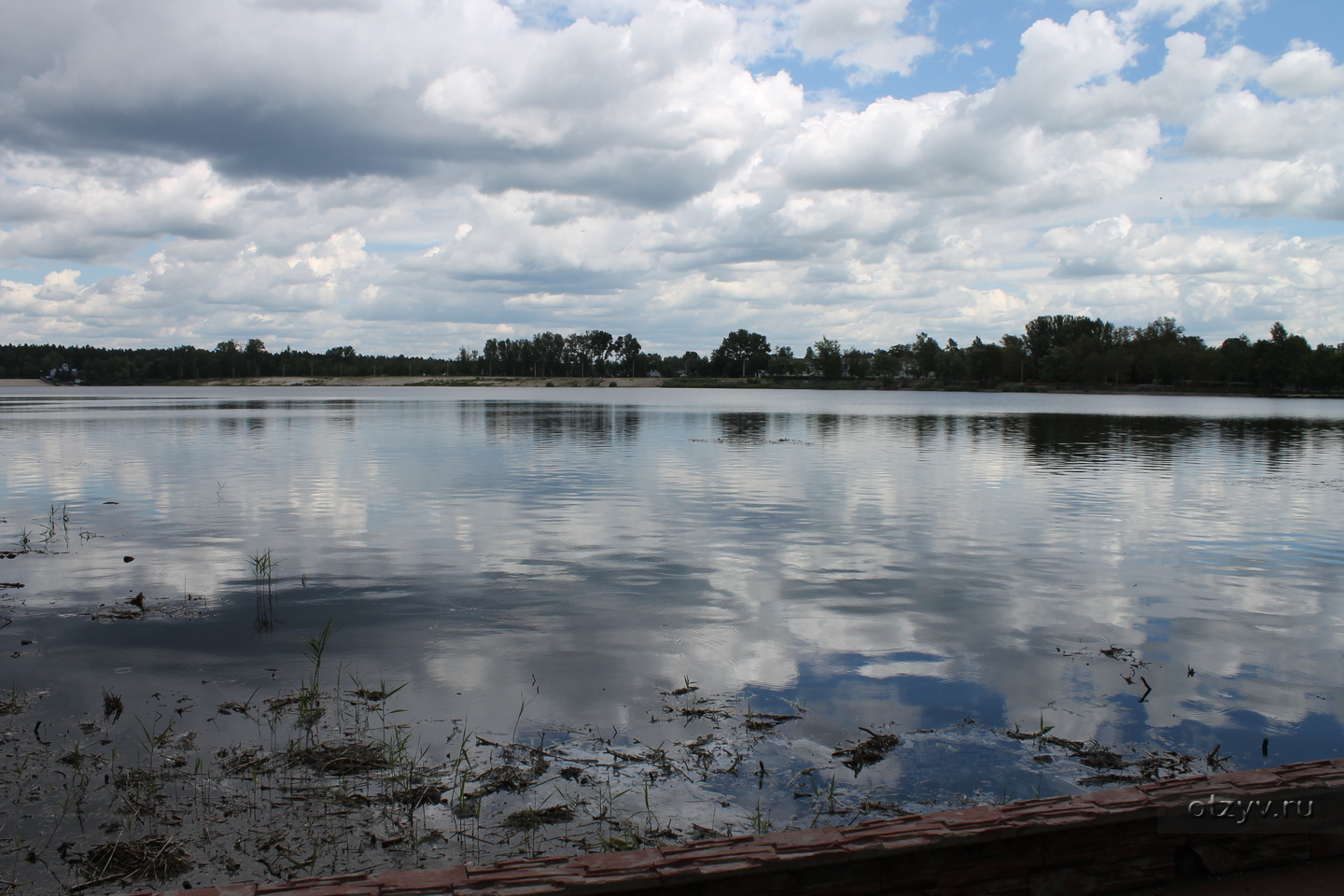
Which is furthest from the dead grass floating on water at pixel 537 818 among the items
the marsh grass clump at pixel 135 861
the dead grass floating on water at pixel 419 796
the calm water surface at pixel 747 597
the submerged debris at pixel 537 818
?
the marsh grass clump at pixel 135 861

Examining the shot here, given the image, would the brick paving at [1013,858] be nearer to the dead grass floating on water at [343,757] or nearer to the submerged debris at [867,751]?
the submerged debris at [867,751]

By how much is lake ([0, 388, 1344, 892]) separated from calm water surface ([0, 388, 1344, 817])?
2.9 inches

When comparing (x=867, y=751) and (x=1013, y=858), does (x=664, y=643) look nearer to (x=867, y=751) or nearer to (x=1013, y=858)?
(x=867, y=751)

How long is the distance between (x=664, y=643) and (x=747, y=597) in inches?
109

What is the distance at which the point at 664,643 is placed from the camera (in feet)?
37.6

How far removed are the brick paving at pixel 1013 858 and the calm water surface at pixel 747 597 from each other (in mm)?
2459

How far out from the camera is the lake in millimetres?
7469

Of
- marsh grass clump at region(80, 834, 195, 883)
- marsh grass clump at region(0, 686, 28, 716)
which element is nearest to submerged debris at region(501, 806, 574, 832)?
marsh grass clump at region(80, 834, 195, 883)

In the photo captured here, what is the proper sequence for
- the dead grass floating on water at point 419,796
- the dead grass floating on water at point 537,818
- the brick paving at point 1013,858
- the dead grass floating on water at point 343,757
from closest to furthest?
the brick paving at point 1013,858, the dead grass floating on water at point 537,818, the dead grass floating on water at point 419,796, the dead grass floating on water at point 343,757

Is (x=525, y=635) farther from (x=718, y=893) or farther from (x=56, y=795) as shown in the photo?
(x=718, y=893)

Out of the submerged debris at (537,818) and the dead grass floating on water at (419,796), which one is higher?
the dead grass floating on water at (419,796)

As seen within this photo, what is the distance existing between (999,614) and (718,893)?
988 centimetres

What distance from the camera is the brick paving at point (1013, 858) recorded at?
430cm

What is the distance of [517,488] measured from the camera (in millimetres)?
27109
